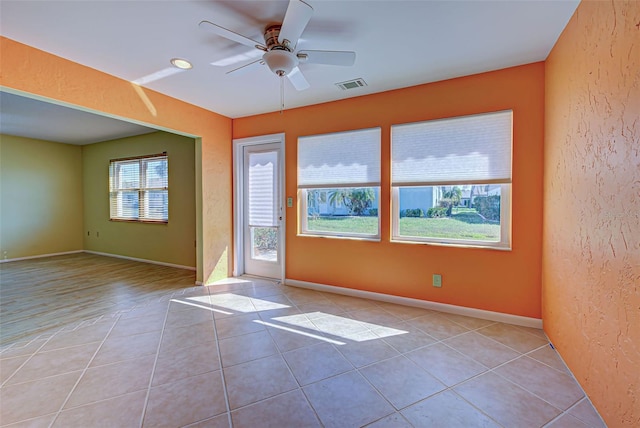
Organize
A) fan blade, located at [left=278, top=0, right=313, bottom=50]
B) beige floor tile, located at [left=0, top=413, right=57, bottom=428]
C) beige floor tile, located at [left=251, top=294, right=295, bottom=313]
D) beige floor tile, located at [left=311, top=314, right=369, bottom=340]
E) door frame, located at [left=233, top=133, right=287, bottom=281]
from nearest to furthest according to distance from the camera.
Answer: beige floor tile, located at [left=0, top=413, right=57, bottom=428]
fan blade, located at [left=278, top=0, right=313, bottom=50]
beige floor tile, located at [left=311, top=314, right=369, bottom=340]
beige floor tile, located at [left=251, top=294, right=295, bottom=313]
door frame, located at [left=233, top=133, right=287, bottom=281]

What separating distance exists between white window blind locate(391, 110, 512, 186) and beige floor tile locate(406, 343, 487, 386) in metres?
1.71

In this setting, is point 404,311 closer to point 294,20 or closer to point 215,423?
point 215,423

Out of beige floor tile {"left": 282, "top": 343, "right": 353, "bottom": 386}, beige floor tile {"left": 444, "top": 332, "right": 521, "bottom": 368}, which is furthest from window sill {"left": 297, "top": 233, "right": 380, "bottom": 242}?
beige floor tile {"left": 282, "top": 343, "right": 353, "bottom": 386}

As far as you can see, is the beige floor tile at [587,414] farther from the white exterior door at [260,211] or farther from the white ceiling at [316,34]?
the white exterior door at [260,211]

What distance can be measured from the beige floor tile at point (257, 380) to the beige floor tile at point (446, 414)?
773 millimetres

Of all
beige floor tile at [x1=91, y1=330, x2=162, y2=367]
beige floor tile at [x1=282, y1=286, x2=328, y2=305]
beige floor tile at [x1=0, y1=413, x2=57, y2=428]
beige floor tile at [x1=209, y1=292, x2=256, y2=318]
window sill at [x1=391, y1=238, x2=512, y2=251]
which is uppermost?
window sill at [x1=391, y1=238, x2=512, y2=251]

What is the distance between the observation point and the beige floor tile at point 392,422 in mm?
1530

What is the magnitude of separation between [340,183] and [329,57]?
172 cm

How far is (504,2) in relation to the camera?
1.88 meters

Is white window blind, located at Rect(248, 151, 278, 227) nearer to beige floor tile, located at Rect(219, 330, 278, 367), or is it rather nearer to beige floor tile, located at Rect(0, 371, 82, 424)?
beige floor tile, located at Rect(219, 330, 278, 367)

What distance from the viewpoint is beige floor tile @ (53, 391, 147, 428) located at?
5.07 ft

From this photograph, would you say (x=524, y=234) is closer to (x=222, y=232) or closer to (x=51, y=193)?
(x=222, y=232)

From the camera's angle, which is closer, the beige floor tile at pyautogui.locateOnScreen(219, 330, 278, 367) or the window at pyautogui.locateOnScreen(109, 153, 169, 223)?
the beige floor tile at pyautogui.locateOnScreen(219, 330, 278, 367)

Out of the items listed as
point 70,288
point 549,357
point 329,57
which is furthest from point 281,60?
point 70,288
